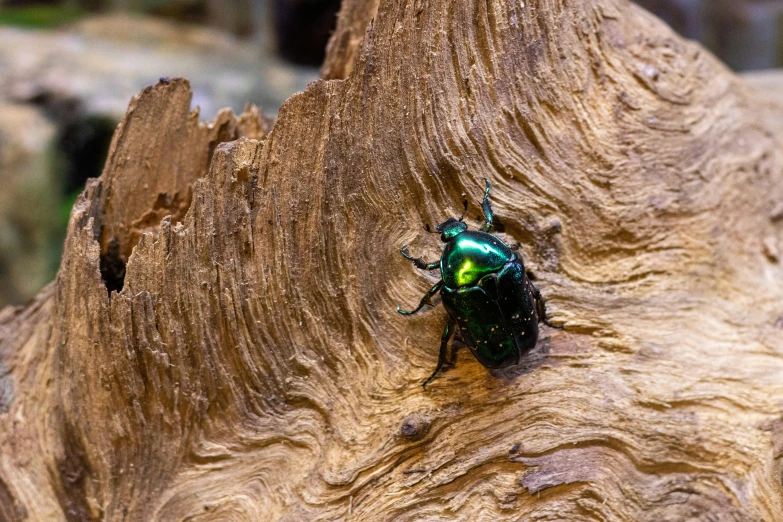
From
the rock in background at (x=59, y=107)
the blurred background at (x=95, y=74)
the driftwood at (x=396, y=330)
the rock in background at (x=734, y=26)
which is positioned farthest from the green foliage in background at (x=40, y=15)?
the rock in background at (x=734, y=26)

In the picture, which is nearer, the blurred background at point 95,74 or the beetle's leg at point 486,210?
the beetle's leg at point 486,210

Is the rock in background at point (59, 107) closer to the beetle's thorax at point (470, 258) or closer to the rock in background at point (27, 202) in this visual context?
the rock in background at point (27, 202)

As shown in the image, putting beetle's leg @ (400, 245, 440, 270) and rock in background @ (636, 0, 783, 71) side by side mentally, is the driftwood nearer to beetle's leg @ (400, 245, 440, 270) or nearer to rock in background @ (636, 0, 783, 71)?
beetle's leg @ (400, 245, 440, 270)

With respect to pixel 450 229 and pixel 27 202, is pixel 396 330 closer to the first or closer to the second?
pixel 450 229

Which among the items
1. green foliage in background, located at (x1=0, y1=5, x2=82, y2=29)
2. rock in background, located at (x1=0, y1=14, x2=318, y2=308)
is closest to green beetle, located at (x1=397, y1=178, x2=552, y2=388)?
rock in background, located at (x1=0, y1=14, x2=318, y2=308)

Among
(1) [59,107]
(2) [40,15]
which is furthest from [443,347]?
(2) [40,15]

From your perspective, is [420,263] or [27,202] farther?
[27,202]

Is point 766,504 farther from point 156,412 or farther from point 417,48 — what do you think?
point 156,412
